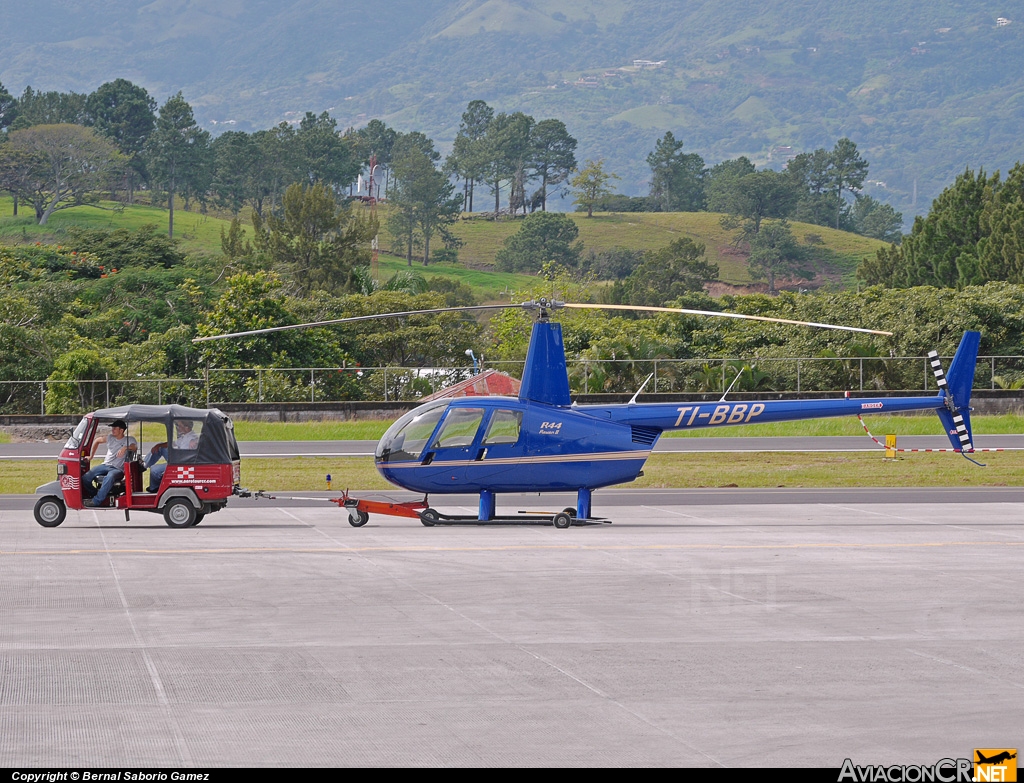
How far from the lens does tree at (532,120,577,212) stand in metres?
177

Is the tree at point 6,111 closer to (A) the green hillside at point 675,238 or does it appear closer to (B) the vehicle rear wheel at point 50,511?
(A) the green hillside at point 675,238

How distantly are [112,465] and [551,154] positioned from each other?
16363 centimetres

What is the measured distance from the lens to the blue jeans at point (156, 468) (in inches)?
701

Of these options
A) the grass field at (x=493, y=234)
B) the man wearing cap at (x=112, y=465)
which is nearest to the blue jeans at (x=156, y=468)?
the man wearing cap at (x=112, y=465)

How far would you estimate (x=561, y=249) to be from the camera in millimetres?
134375

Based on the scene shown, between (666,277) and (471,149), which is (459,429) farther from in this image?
(471,149)

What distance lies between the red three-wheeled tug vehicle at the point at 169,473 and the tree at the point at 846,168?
165599mm

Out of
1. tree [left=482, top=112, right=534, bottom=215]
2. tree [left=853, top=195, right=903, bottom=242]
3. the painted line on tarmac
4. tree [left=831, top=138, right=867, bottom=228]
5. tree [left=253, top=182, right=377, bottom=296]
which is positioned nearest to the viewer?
the painted line on tarmac

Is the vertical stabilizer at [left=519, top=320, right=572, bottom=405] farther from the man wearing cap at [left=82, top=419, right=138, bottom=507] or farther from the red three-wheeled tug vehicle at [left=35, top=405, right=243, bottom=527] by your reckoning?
the man wearing cap at [left=82, top=419, right=138, bottom=507]

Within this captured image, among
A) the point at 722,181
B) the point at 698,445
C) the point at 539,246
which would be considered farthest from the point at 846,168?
the point at 698,445

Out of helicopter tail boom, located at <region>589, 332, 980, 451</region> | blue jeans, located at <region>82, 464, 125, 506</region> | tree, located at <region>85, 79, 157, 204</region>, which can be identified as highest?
tree, located at <region>85, 79, 157, 204</region>

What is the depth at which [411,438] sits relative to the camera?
18.0 meters

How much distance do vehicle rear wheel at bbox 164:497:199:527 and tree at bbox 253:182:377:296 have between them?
5279cm

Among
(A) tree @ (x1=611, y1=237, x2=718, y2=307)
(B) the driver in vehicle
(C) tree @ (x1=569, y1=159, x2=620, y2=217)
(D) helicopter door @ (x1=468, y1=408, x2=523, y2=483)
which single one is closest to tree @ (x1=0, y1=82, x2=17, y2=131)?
(C) tree @ (x1=569, y1=159, x2=620, y2=217)
